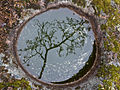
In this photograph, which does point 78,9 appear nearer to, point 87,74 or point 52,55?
point 52,55

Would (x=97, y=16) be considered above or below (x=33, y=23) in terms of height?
below

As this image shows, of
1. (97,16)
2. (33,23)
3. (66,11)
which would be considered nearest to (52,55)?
(33,23)

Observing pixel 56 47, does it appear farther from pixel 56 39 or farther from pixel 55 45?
pixel 56 39

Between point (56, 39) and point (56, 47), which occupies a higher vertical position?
point (56, 39)

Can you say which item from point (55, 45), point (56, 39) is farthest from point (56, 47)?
point (56, 39)

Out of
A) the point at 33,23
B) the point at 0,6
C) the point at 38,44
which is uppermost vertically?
the point at 0,6

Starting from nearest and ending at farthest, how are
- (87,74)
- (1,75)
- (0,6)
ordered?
(1,75)
(0,6)
(87,74)
